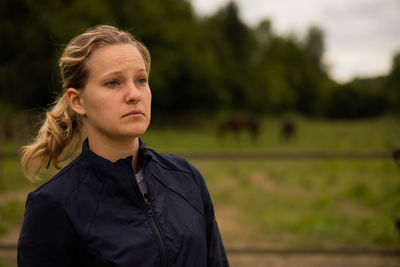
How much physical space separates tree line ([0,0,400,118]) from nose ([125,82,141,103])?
506 mm

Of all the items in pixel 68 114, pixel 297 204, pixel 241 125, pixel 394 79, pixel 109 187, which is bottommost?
pixel 297 204

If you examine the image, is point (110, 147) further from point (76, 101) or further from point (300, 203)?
point (300, 203)

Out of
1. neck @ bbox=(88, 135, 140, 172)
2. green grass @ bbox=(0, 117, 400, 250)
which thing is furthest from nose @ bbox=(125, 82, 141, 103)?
green grass @ bbox=(0, 117, 400, 250)

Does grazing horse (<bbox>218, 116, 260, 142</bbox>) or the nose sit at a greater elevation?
the nose

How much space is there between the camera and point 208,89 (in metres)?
34.5

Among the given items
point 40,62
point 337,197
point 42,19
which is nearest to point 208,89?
point 40,62

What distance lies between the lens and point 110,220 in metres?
1.17

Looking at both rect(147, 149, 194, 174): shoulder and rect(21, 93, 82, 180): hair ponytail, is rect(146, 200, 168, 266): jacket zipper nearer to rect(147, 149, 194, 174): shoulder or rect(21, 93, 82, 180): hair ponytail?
rect(147, 149, 194, 174): shoulder

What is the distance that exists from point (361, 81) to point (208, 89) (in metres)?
38.8

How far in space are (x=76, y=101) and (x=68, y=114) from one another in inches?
6.0

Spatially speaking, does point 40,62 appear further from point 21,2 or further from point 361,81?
point 361,81

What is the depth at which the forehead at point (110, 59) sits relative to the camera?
1254 mm

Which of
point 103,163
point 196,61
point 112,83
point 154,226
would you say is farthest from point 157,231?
point 196,61

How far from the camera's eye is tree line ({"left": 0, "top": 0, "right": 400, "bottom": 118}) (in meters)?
11.3
